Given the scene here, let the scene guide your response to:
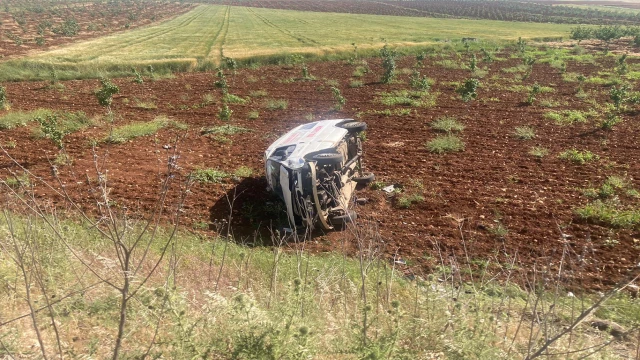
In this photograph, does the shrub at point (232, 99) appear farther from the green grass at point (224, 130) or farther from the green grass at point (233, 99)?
the green grass at point (224, 130)

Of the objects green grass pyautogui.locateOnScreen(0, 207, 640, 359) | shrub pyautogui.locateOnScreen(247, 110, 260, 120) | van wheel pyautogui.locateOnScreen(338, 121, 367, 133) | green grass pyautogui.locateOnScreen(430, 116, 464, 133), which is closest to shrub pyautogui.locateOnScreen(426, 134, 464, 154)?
green grass pyautogui.locateOnScreen(430, 116, 464, 133)

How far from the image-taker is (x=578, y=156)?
1138 centimetres

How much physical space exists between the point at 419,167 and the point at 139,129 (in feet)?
32.8

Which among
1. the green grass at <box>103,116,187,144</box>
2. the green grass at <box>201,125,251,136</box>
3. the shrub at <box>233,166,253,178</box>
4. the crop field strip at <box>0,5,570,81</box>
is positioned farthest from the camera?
the crop field strip at <box>0,5,570,81</box>

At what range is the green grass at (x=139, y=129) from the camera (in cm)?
1312

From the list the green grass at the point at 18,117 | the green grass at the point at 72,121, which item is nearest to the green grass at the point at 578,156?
the green grass at the point at 72,121

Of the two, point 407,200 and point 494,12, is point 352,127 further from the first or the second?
point 494,12

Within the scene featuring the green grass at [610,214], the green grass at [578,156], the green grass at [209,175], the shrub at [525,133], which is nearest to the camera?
the green grass at [610,214]

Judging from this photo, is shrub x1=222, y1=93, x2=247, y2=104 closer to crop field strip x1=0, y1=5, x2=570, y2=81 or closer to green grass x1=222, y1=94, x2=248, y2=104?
green grass x1=222, y1=94, x2=248, y2=104

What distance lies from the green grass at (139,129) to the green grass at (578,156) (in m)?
12.8

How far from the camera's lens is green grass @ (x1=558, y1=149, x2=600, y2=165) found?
11.3 meters

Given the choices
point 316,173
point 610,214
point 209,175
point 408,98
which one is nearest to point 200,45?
point 408,98

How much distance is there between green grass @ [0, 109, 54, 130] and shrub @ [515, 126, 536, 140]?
17.8 m

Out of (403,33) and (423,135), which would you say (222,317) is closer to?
(423,135)
